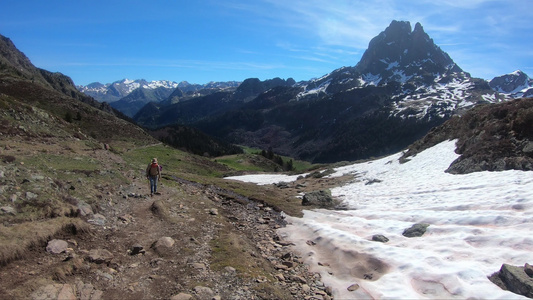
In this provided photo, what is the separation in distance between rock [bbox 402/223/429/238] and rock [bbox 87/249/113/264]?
1308 cm

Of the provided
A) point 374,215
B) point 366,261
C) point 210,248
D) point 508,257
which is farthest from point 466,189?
Answer: point 210,248

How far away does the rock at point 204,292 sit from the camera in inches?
355

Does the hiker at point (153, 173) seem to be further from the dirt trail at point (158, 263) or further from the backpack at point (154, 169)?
the dirt trail at point (158, 263)

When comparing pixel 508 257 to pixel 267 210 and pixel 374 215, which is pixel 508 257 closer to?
pixel 374 215

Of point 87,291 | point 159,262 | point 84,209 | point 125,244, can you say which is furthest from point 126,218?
point 87,291

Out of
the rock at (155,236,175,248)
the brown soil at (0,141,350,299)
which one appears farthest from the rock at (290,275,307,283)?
the rock at (155,236,175,248)

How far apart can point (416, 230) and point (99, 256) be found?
13.9 metres

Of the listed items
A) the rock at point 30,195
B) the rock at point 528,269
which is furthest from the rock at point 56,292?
the rock at point 528,269

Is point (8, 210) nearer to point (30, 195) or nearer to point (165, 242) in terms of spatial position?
point (30, 195)

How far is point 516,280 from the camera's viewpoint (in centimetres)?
880

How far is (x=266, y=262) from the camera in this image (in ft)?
41.2

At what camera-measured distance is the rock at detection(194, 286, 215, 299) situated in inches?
355

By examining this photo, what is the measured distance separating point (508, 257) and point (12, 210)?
61.0 ft

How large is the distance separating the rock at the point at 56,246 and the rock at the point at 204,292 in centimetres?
512
